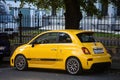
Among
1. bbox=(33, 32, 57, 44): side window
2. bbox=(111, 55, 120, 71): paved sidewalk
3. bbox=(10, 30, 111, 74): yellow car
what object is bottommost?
bbox=(111, 55, 120, 71): paved sidewalk

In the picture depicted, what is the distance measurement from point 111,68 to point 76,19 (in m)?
4.31

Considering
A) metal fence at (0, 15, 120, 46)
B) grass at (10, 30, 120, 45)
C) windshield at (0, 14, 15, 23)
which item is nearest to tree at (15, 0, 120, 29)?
metal fence at (0, 15, 120, 46)

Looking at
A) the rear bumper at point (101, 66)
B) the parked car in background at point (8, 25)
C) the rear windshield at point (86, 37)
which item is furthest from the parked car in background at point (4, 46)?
the parked car in background at point (8, 25)

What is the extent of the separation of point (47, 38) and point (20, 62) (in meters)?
1.46

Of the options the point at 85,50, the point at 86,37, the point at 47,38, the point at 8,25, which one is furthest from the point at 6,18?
the point at 85,50

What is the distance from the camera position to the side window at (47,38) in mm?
15000

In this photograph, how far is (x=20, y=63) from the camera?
15602mm

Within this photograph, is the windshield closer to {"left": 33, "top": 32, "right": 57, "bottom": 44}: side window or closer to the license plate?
{"left": 33, "top": 32, "right": 57, "bottom": 44}: side window

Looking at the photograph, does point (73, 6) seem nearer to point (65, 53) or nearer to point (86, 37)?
point (86, 37)

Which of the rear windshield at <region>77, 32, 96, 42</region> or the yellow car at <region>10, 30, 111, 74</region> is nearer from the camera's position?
the yellow car at <region>10, 30, 111, 74</region>

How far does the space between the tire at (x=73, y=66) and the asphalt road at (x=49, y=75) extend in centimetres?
20

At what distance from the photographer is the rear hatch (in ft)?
46.3

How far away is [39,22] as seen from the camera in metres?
21.8

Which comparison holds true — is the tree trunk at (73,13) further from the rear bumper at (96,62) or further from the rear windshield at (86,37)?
the rear bumper at (96,62)
